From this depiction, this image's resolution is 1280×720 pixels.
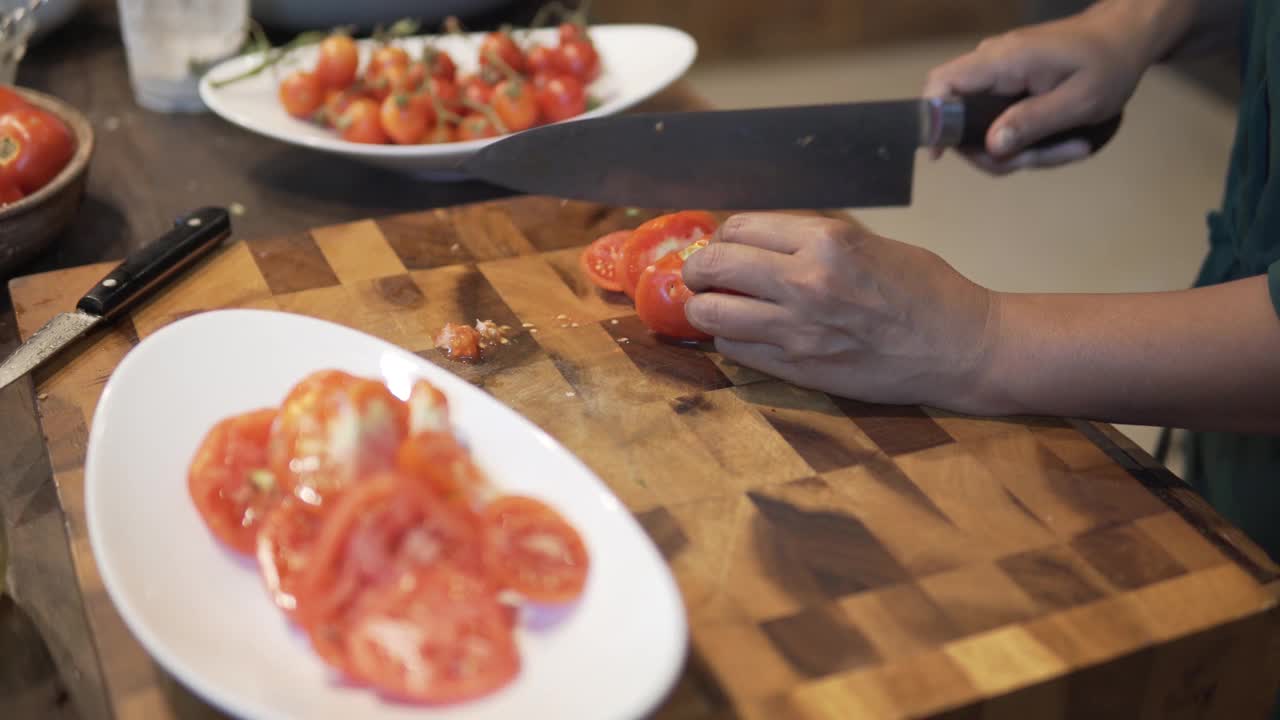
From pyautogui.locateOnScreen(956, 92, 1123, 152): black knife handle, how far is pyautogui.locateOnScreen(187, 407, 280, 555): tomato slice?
771 millimetres

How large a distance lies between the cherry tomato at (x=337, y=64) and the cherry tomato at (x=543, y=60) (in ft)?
0.74

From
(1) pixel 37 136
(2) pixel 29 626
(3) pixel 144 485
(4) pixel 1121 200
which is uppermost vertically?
(1) pixel 37 136

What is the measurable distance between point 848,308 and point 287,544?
0.49 metres

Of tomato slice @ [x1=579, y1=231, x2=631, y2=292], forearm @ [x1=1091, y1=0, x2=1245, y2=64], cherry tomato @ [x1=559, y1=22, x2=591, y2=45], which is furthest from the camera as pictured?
cherry tomato @ [x1=559, y1=22, x2=591, y2=45]

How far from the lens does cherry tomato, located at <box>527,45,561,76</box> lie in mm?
1468

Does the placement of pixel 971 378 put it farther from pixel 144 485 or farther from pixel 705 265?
pixel 144 485

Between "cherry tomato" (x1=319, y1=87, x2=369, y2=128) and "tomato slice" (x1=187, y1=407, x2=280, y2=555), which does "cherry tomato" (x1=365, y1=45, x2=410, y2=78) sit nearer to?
"cherry tomato" (x1=319, y1=87, x2=369, y2=128)

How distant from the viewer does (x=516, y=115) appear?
4.50 ft

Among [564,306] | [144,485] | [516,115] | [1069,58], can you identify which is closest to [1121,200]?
[1069,58]

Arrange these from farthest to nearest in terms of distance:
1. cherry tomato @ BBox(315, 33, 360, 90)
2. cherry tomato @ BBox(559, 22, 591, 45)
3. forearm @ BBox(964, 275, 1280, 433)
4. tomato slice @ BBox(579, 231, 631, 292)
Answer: cherry tomato @ BBox(559, 22, 591, 45)
cherry tomato @ BBox(315, 33, 360, 90)
tomato slice @ BBox(579, 231, 631, 292)
forearm @ BBox(964, 275, 1280, 433)

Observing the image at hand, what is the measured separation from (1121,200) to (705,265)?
247 cm

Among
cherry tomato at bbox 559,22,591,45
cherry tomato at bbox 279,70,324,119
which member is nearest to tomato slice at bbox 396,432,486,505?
cherry tomato at bbox 279,70,324,119

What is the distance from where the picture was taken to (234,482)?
774 mm

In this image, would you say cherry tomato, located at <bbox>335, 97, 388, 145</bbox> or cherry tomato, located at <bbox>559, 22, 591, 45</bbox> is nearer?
cherry tomato, located at <bbox>335, 97, 388, 145</bbox>
